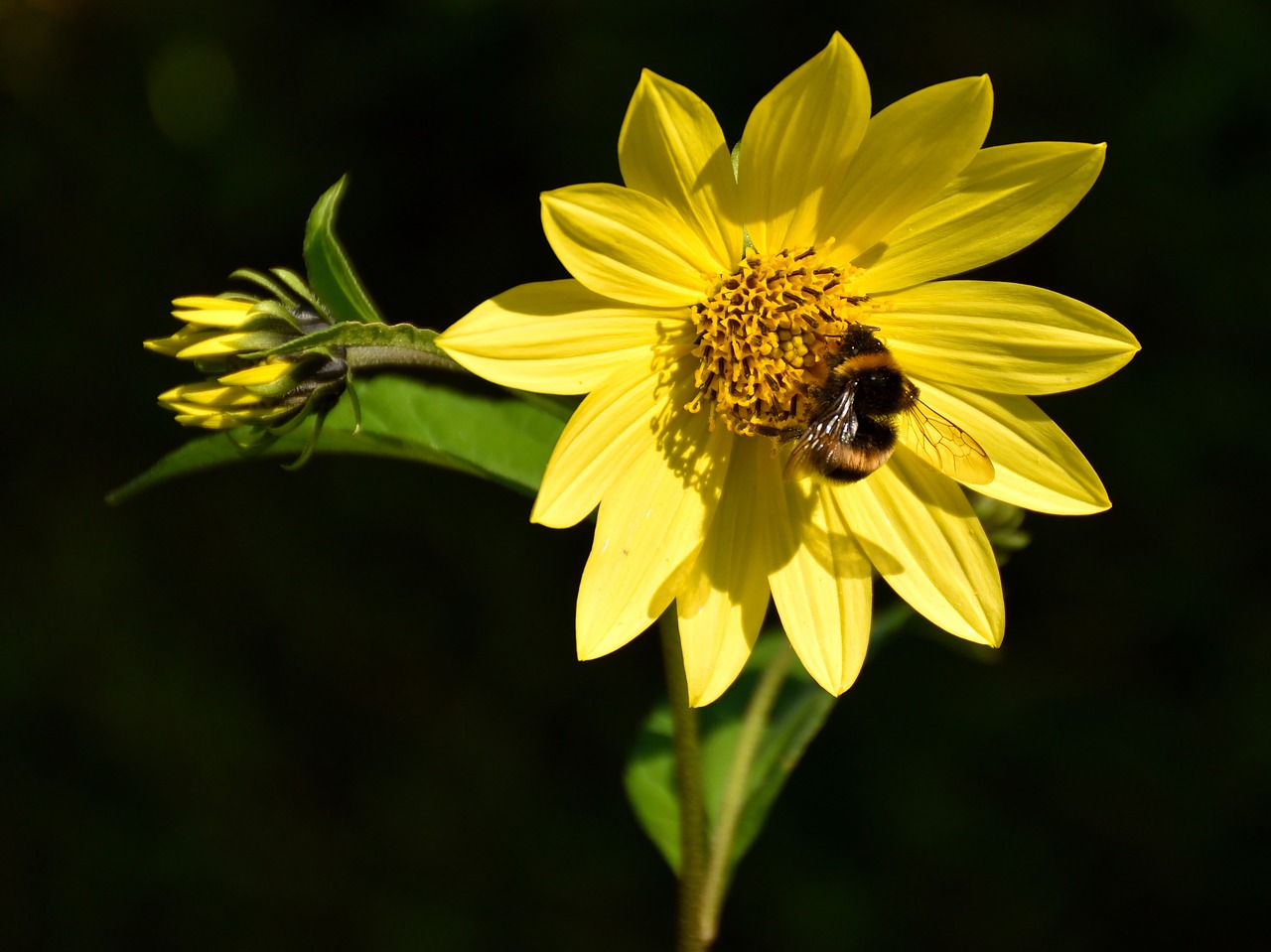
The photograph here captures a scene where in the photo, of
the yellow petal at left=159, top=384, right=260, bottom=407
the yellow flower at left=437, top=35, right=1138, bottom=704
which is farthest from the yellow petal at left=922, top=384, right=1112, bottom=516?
the yellow petal at left=159, top=384, right=260, bottom=407

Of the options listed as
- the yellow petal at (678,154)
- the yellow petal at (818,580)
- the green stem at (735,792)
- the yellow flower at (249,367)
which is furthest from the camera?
the green stem at (735,792)

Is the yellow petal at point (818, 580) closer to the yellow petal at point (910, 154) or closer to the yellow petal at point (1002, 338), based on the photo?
the yellow petal at point (1002, 338)

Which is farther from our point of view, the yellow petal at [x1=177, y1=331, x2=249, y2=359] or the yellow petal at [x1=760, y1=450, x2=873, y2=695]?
the yellow petal at [x1=760, y1=450, x2=873, y2=695]

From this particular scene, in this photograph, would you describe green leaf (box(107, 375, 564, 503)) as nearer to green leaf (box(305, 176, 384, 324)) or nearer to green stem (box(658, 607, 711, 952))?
green leaf (box(305, 176, 384, 324))

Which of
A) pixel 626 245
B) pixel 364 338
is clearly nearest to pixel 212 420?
pixel 364 338

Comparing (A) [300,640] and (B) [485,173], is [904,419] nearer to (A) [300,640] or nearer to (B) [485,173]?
(B) [485,173]

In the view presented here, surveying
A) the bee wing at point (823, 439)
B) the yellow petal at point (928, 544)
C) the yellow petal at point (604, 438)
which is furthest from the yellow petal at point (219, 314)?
the yellow petal at point (928, 544)

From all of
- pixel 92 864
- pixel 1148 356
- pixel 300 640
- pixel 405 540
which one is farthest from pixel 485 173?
pixel 92 864

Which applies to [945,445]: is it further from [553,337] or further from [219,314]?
[219,314]
